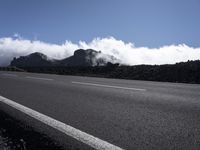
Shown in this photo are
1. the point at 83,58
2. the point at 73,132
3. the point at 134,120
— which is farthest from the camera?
the point at 83,58

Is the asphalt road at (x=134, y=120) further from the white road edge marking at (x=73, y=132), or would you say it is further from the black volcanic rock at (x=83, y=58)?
the black volcanic rock at (x=83, y=58)

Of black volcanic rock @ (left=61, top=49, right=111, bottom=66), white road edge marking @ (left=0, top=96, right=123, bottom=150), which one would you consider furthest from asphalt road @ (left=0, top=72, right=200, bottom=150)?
black volcanic rock @ (left=61, top=49, right=111, bottom=66)

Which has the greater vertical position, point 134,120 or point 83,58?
point 83,58

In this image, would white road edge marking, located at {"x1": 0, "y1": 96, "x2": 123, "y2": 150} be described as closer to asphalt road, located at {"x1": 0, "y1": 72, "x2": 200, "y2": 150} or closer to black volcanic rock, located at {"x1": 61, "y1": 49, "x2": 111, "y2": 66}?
asphalt road, located at {"x1": 0, "y1": 72, "x2": 200, "y2": 150}

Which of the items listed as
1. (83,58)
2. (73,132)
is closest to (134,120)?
(73,132)

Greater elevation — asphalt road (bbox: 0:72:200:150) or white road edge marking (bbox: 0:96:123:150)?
asphalt road (bbox: 0:72:200:150)

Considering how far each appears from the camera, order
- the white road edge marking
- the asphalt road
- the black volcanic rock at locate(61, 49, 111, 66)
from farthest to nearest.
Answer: the black volcanic rock at locate(61, 49, 111, 66) → the asphalt road → the white road edge marking

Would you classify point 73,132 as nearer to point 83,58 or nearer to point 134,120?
point 134,120

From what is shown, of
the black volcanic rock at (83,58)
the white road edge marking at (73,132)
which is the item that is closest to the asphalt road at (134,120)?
the white road edge marking at (73,132)

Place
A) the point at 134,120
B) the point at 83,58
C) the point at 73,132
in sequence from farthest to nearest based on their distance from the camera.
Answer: the point at 83,58
the point at 134,120
the point at 73,132

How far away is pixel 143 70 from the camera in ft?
69.6

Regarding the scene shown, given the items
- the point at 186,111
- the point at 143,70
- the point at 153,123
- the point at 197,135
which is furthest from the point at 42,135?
the point at 143,70

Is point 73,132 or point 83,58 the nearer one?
point 73,132

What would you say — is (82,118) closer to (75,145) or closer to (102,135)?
(102,135)
